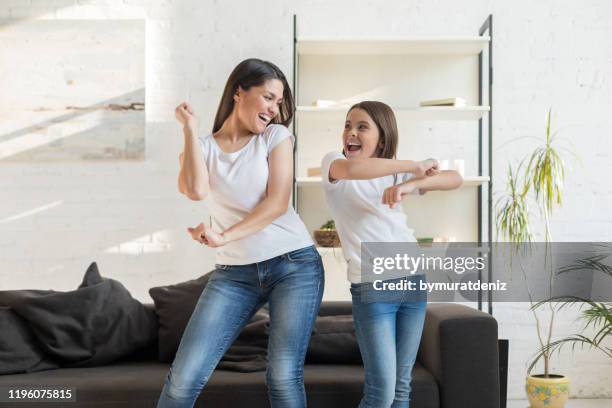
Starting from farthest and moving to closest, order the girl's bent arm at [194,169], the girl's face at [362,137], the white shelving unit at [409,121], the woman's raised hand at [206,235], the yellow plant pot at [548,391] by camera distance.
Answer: the white shelving unit at [409,121]
the yellow plant pot at [548,391]
the girl's face at [362,137]
the girl's bent arm at [194,169]
the woman's raised hand at [206,235]

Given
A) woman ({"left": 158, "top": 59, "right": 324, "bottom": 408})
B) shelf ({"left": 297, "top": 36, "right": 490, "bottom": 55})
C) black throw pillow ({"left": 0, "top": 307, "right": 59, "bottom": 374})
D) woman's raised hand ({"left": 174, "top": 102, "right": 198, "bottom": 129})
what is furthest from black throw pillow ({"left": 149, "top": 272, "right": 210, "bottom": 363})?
shelf ({"left": 297, "top": 36, "right": 490, "bottom": 55})

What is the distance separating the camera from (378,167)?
2.03 meters

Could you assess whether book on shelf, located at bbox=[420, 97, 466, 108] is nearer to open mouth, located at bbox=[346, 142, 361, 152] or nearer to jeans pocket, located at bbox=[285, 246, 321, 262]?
open mouth, located at bbox=[346, 142, 361, 152]

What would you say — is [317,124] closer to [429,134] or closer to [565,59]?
[429,134]

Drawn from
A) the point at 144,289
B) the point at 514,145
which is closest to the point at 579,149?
the point at 514,145

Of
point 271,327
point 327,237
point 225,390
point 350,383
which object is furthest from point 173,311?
point 327,237

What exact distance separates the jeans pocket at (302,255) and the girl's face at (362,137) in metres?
0.32

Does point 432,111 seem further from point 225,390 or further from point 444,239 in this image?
point 225,390

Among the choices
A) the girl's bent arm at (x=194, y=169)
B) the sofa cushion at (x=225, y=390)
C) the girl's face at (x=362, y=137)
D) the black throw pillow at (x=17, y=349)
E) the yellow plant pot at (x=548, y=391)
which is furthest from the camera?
the yellow plant pot at (x=548, y=391)

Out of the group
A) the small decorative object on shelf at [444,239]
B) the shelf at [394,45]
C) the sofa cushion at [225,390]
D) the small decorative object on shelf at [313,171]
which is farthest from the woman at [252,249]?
the small decorative object on shelf at [444,239]

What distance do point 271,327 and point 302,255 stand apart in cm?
22

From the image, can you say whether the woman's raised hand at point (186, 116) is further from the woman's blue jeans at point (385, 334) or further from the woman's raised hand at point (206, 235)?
the woman's blue jeans at point (385, 334)

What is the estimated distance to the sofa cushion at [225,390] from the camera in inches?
95.4

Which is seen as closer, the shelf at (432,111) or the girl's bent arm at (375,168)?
the girl's bent arm at (375,168)
